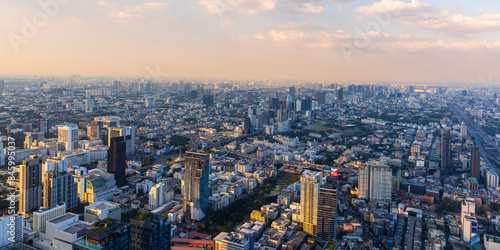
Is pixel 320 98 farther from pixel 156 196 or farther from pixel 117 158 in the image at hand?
pixel 156 196

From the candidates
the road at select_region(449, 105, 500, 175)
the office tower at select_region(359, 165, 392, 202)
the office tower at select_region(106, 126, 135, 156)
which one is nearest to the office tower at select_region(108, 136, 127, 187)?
the office tower at select_region(106, 126, 135, 156)

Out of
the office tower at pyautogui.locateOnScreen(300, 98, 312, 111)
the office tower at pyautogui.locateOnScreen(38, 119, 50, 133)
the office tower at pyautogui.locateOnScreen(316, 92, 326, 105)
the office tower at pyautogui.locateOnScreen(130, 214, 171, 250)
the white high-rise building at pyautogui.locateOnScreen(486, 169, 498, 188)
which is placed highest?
the office tower at pyautogui.locateOnScreen(316, 92, 326, 105)

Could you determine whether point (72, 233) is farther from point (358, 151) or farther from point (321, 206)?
point (358, 151)

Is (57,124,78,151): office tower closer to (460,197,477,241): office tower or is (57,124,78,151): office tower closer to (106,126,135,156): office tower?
(106,126,135,156): office tower

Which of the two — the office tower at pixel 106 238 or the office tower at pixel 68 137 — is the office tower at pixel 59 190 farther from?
the office tower at pixel 68 137

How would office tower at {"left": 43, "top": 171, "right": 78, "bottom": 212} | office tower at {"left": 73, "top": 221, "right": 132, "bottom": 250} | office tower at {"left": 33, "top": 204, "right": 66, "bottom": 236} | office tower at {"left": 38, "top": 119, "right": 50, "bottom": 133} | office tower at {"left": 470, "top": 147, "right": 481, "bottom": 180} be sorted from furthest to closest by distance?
1. office tower at {"left": 38, "top": 119, "right": 50, "bottom": 133}
2. office tower at {"left": 470, "top": 147, "right": 481, "bottom": 180}
3. office tower at {"left": 43, "top": 171, "right": 78, "bottom": 212}
4. office tower at {"left": 33, "top": 204, "right": 66, "bottom": 236}
5. office tower at {"left": 73, "top": 221, "right": 132, "bottom": 250}

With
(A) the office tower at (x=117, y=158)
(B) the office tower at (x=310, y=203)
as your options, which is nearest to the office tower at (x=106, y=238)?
(B) the office tower at (x=310, y=203)

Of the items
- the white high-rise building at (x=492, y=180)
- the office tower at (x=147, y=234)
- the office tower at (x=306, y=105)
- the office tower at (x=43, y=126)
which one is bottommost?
the white high-rise building at (x=492, y=180)
